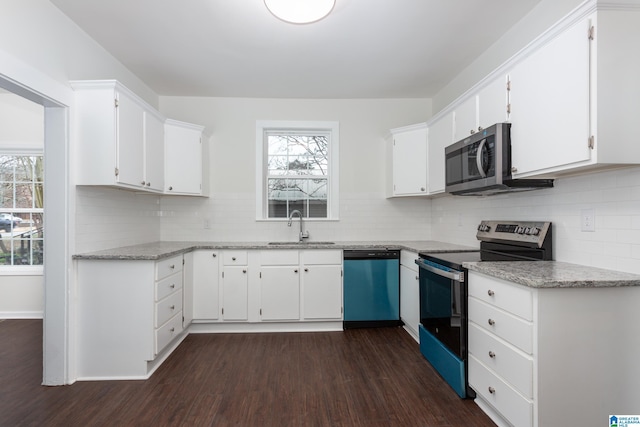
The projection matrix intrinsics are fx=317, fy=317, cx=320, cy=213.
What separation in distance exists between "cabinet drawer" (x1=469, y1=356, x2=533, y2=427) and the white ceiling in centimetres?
241

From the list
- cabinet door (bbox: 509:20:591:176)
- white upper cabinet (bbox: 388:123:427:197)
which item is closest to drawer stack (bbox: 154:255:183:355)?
white upper cabinet (bbox: 388:123:427:197)

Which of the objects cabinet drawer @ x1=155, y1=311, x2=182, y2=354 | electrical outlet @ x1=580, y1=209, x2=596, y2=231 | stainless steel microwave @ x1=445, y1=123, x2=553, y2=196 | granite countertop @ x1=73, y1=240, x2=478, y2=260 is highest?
stainless steel microwave @ x1=445, y1=123, x2=553, y2=196

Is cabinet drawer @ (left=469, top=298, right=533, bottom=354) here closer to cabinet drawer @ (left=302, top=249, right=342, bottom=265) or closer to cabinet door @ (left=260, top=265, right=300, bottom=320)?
cabinet drawer @ (left=302, top=249, right=342, bottom=265)

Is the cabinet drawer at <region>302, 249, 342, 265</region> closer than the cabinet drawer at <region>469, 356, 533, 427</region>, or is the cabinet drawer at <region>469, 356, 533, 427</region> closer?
the cabinet drawer at <region>469, 356, 533, 427</region>

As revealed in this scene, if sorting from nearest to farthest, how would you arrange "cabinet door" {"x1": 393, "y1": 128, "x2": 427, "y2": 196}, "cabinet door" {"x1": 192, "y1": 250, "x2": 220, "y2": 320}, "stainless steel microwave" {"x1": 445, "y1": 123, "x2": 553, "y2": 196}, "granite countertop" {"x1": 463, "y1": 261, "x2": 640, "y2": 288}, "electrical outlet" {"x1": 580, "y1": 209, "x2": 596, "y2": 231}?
"granite countertop" {"x1": 463, "y1": 261, "x2": 640, "y2": 288} → "electrical outlet" {"x1": 580, "y1": 209, "x2": 596, "y2": 231} → "stainless steel microwave" {"x1": 445, "y1": 123, "x2": 553, "y2": 196} → "cabinet door" {"x1": 192, "y1": 250, "x2": 220, "y2": 320} → "cabinet door" {"x1": 393, "y1": 128, "x2": 427, "y2": 196}

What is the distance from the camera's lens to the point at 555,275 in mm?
1602

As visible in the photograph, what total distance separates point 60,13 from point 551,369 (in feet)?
12.3

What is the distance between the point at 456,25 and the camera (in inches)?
96.0

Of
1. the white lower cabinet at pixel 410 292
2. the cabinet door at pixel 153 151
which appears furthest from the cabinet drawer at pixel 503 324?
the cabinet door at pixel 153 151

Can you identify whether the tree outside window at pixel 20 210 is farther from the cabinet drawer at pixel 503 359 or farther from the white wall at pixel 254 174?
the cabinet drawer at pixel 503 359

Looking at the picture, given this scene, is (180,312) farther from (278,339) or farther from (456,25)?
(456,25)

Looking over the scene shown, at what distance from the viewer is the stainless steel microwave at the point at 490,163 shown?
2039 millimetres

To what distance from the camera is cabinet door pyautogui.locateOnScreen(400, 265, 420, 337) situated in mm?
2980

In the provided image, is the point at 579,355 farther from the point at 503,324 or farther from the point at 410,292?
the point at 410,292
